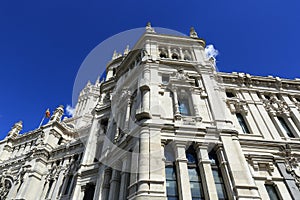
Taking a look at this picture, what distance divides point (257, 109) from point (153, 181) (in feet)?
45.2

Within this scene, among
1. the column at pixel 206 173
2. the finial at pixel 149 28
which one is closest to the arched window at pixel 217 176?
the column at pixel 206 173

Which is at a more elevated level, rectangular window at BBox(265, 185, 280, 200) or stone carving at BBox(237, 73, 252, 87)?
stone carving at BBox(237, 73, 252, 87)

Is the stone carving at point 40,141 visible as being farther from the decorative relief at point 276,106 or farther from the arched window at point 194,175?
the decorative relief at point 276,106

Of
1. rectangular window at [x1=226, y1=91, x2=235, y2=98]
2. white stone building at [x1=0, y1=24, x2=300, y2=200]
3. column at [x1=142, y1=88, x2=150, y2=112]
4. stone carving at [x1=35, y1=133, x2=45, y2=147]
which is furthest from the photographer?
stone carving at [x1=35, y1=133, x2=45, y2=147]

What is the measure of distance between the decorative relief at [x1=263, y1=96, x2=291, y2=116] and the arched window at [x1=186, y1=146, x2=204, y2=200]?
10936 mm

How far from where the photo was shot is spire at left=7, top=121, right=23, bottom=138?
122 ft

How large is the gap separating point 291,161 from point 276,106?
6.98 m

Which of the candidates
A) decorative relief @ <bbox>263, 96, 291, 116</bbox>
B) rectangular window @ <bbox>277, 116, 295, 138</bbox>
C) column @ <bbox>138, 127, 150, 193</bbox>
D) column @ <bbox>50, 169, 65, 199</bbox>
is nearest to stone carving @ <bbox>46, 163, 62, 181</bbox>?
column @ <bbox>50, 169, 65, 199</bbox>

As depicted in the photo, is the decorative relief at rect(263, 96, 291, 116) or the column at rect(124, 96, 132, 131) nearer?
the column at rect(124, 96, 132, 131)

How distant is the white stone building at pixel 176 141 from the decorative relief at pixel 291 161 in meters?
0.07

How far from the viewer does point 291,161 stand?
55.5 feet

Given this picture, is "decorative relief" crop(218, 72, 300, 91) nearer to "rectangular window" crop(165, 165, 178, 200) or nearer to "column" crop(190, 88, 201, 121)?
"column" crop(190, 88, 201, 121)

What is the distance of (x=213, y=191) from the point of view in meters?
12.7

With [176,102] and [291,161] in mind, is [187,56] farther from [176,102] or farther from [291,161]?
[291,161]
